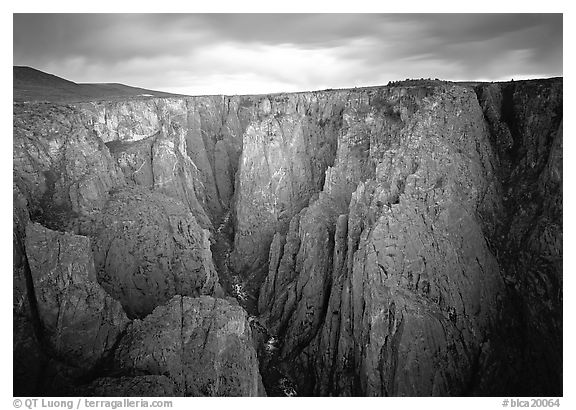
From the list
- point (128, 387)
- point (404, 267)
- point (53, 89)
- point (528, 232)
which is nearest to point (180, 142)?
point (53, 89)

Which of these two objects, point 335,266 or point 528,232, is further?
point 335,266

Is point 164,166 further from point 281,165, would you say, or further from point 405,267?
point 405,267

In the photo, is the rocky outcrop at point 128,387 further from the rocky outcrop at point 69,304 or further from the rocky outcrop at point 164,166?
the rocky outcrop at point 164,166

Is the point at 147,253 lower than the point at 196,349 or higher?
higher

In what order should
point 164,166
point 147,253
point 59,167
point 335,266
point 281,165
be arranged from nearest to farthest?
point 59,167 < point 147,253 < point 335,266 < point 164,166 < point 281,165

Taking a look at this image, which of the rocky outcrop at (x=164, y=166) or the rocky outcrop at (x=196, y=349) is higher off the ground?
the rocky outcrop at (x=164, y=166)

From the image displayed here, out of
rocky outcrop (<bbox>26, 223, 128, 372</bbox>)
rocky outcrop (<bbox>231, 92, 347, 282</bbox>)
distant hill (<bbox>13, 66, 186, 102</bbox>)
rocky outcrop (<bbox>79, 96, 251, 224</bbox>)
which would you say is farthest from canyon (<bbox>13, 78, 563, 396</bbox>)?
rocky outcrop (<bbox>231, 92, 347, 282</bbox>)

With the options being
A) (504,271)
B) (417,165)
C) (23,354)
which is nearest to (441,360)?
(504,271)

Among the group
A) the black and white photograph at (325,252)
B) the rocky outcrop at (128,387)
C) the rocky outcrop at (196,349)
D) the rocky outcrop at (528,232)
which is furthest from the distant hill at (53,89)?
the rocky outcrop at (528,232)
